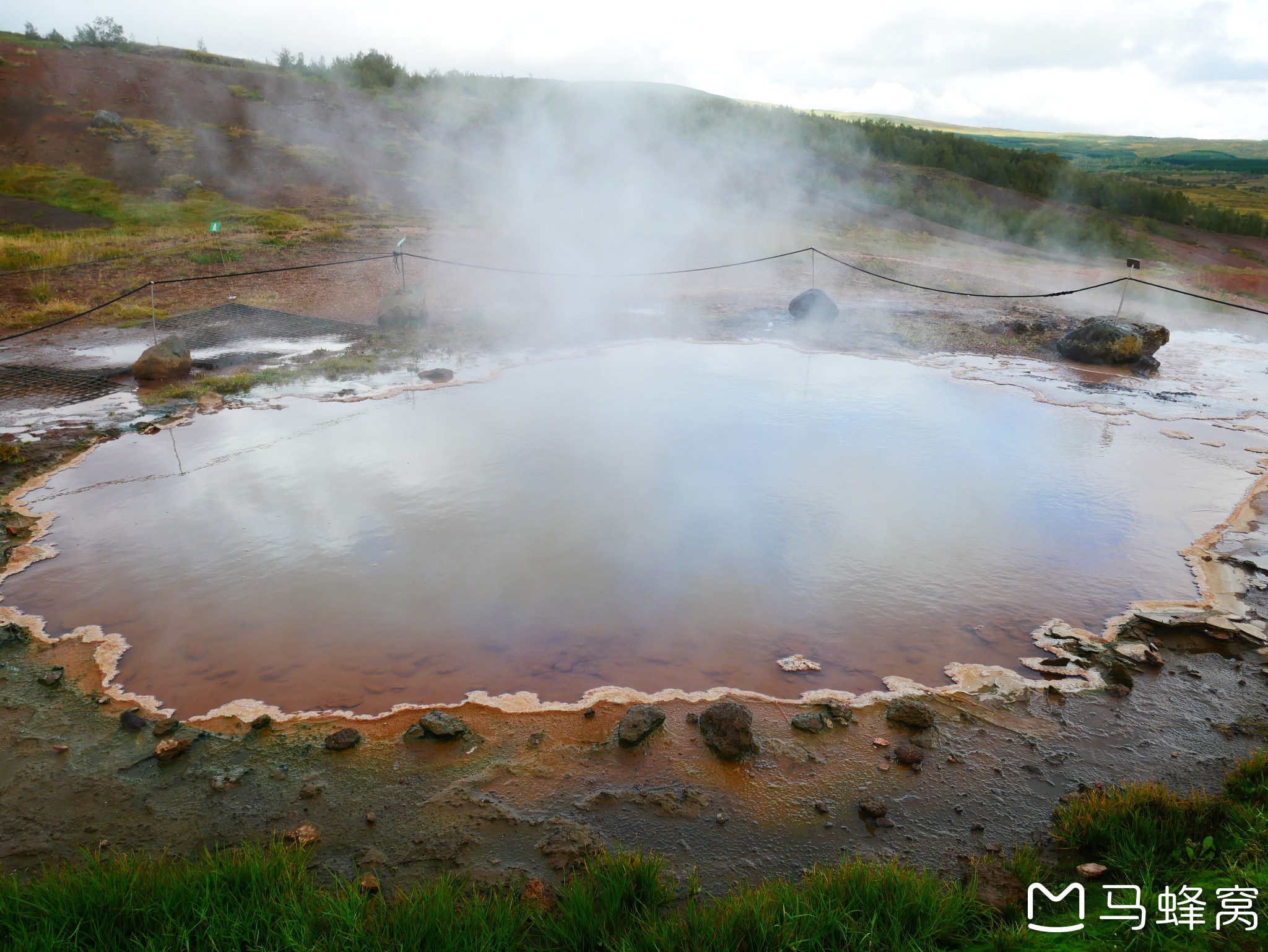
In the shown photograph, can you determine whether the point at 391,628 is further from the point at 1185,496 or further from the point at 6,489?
the point at 1185,496

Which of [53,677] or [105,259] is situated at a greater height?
[105,259]

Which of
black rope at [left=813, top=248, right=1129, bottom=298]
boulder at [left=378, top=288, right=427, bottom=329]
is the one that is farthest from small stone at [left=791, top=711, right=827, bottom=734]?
black rope at [left=813, top=248, right=1129, bottom=298]

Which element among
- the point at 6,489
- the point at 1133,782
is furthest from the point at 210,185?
the point at 1133,782

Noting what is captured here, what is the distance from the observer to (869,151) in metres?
28.3

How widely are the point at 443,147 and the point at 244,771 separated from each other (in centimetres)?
2696

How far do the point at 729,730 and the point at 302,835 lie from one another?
1.80 m

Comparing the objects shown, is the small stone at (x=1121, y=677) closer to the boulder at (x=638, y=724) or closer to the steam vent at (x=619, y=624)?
the steam vent at (x=619, y=624)

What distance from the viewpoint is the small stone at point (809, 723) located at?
11.2 ft

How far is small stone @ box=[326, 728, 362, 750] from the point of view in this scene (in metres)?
3.26

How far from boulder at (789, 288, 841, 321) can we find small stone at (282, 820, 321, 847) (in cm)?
1104

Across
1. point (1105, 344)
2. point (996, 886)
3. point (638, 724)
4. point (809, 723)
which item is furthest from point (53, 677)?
point (1105, 344)

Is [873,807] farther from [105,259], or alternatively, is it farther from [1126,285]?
[105,259]

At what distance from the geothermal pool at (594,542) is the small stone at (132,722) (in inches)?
7.0

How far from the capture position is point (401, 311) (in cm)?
1092
